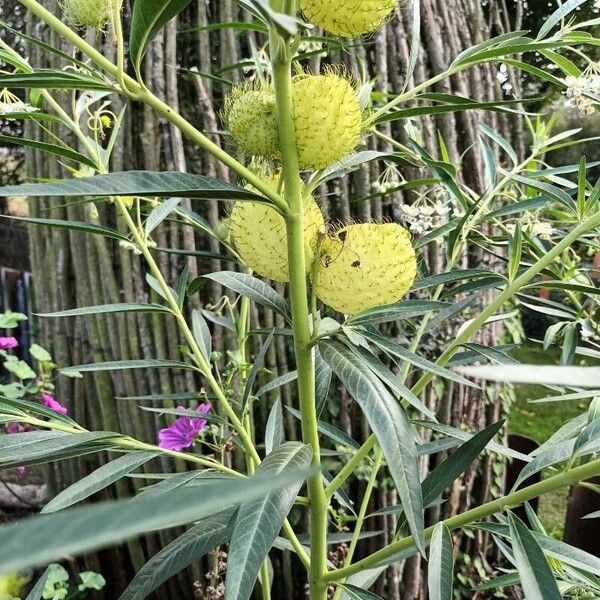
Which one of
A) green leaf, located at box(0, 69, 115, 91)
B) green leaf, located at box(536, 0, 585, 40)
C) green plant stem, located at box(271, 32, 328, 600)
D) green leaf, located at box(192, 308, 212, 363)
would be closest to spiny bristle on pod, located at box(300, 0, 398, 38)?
green plant stem, located at box(271, 32, 328, 600)

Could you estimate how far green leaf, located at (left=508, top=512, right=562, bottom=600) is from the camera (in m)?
0.42

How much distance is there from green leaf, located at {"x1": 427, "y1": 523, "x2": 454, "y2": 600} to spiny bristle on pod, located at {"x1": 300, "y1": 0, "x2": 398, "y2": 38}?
0.39m

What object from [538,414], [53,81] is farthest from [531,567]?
[538,414]

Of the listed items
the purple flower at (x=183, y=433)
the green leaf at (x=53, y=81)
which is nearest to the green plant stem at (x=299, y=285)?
the green leaf at (x=53, y=81)

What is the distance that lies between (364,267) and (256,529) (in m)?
0.20

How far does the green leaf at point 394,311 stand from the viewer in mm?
484

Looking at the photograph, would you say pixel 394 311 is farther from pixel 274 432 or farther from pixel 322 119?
pixel 274 432

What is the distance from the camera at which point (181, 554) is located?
1.92 ft

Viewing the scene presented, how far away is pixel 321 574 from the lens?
0.57 metres

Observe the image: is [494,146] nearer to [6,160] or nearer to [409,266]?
[409,266]

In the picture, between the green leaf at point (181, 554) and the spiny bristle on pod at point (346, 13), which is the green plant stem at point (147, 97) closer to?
the spiny bristle on pod at point (346, 13)

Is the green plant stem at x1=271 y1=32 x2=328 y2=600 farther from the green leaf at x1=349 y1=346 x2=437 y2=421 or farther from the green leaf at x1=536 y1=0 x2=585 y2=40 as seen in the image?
the green leaf at x1=536 y1=0 x2=585 y2=40

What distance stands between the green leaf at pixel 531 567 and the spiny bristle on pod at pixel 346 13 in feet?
1.23

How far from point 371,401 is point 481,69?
1461 mm
